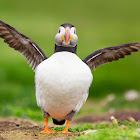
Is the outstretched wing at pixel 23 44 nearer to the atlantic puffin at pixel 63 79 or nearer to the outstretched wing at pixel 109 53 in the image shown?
the atlantic puffin at pixel 63 79

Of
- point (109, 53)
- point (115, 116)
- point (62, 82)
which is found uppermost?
point (109, 53)

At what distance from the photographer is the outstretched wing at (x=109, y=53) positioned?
7258 mm

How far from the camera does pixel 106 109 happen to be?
1370cm

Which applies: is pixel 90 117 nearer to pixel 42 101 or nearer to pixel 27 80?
pixel 42 101

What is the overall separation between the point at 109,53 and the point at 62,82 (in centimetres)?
167

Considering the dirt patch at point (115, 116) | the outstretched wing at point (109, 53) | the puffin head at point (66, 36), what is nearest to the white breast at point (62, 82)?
the puffin head at point (66, 36)

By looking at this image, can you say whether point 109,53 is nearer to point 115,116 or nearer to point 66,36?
point 66,36

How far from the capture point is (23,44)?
7.41 metres

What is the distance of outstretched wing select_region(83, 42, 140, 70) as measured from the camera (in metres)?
7.26

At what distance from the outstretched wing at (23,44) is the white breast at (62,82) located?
0.88 meters

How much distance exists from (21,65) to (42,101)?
12.4 metres

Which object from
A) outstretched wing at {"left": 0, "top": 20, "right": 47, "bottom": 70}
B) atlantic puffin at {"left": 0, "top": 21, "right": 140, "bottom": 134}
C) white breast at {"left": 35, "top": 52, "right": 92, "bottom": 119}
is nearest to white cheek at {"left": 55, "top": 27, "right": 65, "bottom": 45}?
atlantic puffin at {"left": 0, "top": 21, "right": 140, "bottom": 134}

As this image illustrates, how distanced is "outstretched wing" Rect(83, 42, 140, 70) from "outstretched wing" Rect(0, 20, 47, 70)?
103 centimetres

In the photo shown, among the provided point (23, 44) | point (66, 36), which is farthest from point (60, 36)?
point (23, 44)
